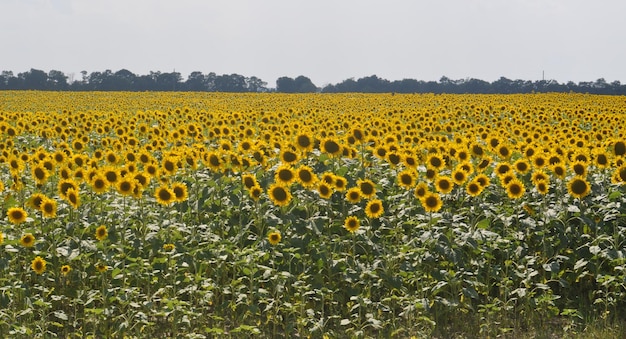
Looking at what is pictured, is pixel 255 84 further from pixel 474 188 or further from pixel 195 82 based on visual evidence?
pixel 474 188

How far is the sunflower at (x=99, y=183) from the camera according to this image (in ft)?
26.3

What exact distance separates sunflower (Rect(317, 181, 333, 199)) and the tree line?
272 feet

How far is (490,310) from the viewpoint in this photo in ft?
24.7

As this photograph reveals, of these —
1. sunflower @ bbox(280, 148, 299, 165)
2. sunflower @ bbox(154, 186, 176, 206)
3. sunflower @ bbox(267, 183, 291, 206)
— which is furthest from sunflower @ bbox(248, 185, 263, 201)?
sunflower @ bbox(280, 148, 299, 165)

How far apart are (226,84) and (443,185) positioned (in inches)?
3976

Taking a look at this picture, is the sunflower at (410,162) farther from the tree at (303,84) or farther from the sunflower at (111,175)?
the tree at (303,84)

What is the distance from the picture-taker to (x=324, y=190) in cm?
805

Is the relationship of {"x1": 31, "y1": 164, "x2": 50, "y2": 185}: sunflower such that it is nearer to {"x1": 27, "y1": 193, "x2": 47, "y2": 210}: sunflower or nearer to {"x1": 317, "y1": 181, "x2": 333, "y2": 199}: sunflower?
{"x1": 27, "y1": 193, "x2": 47, "y2": 210}: sunflower

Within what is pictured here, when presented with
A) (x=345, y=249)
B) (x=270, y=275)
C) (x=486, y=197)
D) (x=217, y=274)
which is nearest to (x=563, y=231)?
(x=486, y=197)

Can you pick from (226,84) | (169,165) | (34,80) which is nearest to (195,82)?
(226,84)

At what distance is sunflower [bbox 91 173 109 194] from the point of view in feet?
26.3

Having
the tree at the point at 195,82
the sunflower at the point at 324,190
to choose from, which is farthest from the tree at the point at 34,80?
the sunflower at the point at 324,190

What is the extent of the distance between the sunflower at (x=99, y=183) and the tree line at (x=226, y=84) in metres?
83.7

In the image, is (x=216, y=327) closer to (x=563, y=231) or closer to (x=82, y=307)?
(x=82, y=307)
